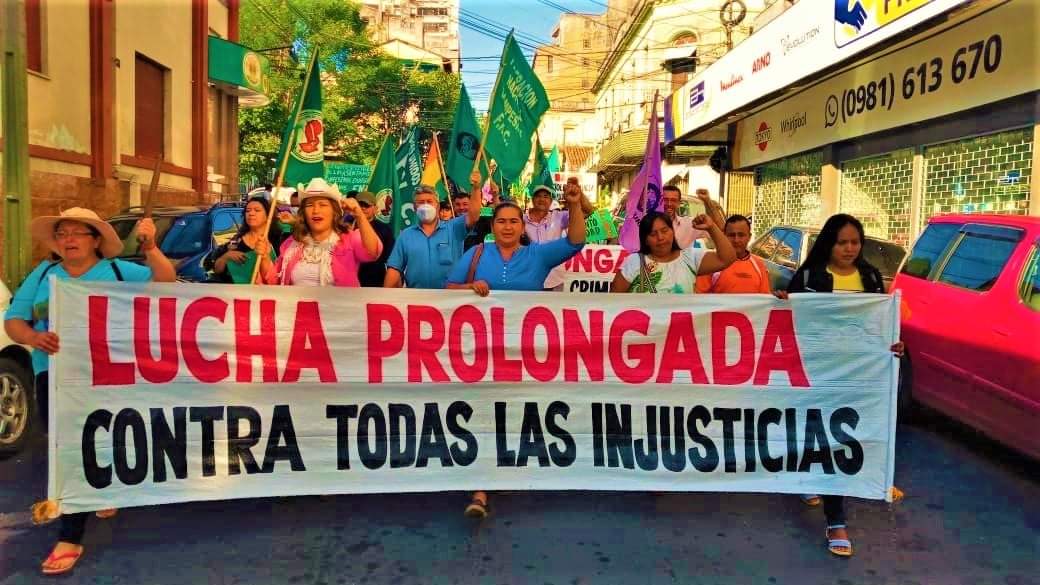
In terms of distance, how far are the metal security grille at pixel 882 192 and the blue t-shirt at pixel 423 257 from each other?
8869 mm

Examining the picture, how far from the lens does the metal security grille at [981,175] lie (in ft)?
31.0

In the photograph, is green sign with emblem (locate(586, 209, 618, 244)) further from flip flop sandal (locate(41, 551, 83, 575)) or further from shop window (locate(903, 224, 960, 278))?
flip flop sandal (locate(41, 551, 83, 575))

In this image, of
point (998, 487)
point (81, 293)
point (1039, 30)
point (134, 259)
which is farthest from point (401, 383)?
point (1039, 30)

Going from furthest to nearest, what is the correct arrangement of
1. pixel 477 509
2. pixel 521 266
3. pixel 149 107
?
pixel 149 107 → pixel 521 266 → pixel 477 509

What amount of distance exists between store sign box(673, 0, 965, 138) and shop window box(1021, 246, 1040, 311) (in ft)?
15.1

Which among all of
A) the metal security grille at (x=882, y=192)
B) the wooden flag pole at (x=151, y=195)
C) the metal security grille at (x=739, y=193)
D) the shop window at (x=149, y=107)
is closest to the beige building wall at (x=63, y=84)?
the shop window at (x=149, y=107)

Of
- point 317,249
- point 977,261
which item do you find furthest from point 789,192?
point 317,249

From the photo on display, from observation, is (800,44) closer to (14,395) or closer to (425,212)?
(425,212)

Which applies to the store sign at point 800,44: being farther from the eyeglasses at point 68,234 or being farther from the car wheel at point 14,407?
the car wheel at point 14,407

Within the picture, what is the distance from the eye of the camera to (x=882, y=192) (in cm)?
1293

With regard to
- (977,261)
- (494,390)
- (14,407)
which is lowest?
(14,407)

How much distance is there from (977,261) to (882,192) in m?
8.07

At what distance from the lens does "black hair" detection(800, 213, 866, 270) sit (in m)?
4.23

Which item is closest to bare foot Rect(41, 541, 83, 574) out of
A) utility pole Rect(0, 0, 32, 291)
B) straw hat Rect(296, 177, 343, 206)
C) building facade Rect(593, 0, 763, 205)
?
straw hat Rect(296, 177, 343, 206)
